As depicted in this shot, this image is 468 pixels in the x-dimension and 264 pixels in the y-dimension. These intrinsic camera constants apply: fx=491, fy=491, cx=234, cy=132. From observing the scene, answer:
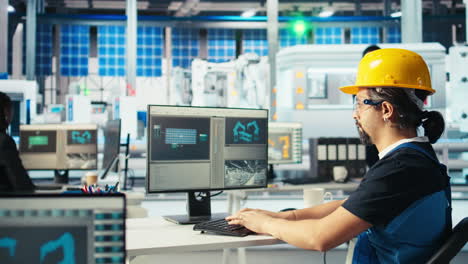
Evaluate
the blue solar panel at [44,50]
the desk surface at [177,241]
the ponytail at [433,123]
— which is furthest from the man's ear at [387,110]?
the blue solar panel at [44,50]

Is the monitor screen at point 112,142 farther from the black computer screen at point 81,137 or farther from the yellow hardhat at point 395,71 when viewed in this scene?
the yellow hardhat at point 395,71

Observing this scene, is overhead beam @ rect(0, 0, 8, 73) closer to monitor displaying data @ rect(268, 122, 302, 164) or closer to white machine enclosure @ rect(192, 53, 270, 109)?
white machine enclosure @ rect(192, 53, 270, 109)

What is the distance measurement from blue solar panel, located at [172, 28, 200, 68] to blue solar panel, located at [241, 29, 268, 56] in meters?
1.33

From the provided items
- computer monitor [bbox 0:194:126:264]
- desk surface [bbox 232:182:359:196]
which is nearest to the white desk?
desk surface [bbox 232:182:359:196]

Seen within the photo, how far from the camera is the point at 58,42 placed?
43.2 ft

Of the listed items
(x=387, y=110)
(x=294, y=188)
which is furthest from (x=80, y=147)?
(x=387, y=110)

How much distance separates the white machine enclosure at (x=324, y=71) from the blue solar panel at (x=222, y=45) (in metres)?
6.41

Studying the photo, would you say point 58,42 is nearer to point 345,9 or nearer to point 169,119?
point 345,9

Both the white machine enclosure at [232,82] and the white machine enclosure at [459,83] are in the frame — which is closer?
the white machine enclosure at [459,83]

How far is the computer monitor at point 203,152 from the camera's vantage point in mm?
2244

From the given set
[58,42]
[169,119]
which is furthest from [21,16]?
[169,119]

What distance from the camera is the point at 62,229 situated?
600mm

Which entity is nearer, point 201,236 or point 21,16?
point 201,236

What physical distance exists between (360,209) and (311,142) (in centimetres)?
286
